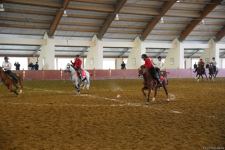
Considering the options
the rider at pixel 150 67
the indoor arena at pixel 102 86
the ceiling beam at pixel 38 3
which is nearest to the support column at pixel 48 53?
the indoor arena at pixel 102 86

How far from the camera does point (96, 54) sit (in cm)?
4744

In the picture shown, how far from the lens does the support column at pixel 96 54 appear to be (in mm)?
47344

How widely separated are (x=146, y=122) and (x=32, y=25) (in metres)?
34.0

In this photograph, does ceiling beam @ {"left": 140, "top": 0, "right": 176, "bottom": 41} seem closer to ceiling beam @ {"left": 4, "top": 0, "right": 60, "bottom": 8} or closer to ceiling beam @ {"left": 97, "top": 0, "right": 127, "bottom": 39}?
ceiling beam @ {"left": 97, "top": 0, "right": 127, "bottom": 39}

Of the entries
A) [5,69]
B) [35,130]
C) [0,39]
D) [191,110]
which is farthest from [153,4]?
[35,130]

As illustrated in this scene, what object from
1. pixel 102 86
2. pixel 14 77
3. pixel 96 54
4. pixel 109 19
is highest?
pixel 109 19

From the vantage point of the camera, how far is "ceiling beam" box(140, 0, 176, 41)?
42.0 metres

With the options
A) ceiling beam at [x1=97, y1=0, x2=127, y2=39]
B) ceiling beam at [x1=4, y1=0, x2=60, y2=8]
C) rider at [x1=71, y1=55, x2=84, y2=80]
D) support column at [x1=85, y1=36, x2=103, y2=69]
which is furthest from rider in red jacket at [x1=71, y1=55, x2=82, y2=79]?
support column at [x1=85, y1=36, x2=103, y2=69]

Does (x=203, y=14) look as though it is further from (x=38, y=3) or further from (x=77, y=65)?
(x=77, y=65)

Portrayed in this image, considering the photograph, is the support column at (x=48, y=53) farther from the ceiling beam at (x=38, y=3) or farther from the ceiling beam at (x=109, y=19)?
the ceiling beam at (x=38, y=3)

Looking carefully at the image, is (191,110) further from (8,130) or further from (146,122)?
(8,130)

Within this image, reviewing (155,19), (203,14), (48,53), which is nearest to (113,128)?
(48,53)

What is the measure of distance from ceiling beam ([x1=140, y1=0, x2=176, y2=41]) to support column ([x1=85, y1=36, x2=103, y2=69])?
6033mm

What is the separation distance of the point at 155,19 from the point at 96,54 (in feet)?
29.2
